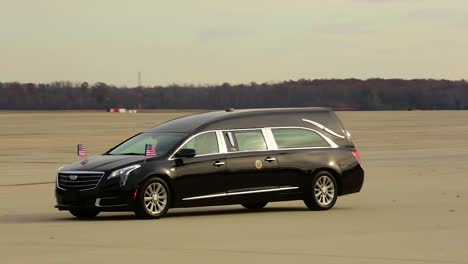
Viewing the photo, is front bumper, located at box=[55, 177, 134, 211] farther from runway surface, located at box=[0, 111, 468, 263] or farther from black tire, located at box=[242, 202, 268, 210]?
black tire, located at box=[242, 202, 268, 210]

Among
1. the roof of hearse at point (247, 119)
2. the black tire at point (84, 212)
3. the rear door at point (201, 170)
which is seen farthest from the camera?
the roof of hearse at point (247, 119)

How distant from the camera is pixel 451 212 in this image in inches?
755

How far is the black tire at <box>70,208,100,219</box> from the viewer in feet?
61.2

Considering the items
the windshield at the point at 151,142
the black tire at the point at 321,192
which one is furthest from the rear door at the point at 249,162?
the windshield at the point at 151,142

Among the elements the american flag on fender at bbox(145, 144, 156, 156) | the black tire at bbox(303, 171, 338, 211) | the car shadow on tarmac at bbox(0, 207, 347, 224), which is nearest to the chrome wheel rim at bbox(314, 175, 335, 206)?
the black tire at bbox(303, 171, 338, 211)

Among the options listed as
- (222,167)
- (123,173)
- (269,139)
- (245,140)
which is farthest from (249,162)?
(123,173)

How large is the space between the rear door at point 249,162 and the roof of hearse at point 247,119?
6.1 inches

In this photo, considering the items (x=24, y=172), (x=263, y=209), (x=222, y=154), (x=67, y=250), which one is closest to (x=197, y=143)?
(x=222, y=154)

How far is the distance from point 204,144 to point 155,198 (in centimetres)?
135

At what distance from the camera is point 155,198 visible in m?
18.5

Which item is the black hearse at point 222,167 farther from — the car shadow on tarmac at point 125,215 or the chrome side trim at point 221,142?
the car shadow on tarmac at point 125,215

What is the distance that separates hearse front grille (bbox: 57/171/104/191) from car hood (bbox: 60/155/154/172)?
0.08 meters

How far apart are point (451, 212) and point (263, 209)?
10.1ft

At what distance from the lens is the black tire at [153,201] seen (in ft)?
60.2
